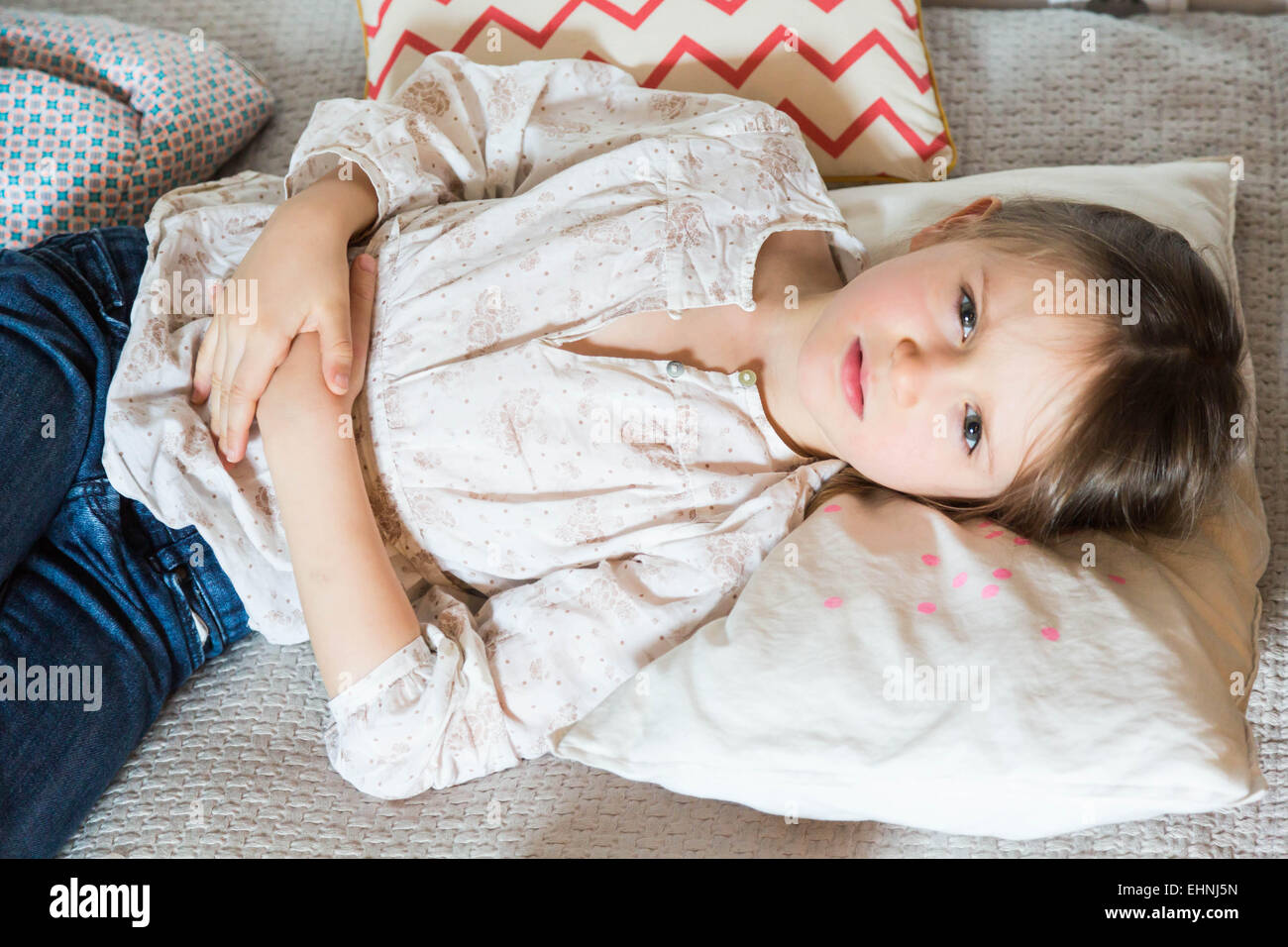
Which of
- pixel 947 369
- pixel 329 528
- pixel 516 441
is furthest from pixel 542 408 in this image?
pixel 947 369

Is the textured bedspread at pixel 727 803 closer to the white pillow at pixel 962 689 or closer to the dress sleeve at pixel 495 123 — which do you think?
the white pillow at pixel 962 689

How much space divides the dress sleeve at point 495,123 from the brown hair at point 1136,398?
37 cm

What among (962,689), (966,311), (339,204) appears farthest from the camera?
(339,204)

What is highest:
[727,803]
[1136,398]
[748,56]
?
[748,56]

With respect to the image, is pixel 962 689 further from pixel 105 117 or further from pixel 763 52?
pixel 105 117

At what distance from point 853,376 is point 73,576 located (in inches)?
30.6

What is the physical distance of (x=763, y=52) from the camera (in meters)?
1.19

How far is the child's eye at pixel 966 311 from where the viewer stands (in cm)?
87

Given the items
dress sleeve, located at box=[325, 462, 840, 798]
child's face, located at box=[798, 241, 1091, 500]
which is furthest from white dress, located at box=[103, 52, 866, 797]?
child's face, located at box=[798, 241, 1091, 500]

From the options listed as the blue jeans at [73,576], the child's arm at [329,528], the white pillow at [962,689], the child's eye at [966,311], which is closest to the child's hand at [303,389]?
the child's arm at [329,528]

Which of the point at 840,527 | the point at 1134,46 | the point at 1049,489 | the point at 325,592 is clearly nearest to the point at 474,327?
the point at 325,592

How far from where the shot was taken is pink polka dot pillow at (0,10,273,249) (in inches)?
44.1

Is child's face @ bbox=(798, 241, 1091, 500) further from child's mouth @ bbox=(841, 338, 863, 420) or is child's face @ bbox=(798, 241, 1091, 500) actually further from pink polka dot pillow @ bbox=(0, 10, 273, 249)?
pink polka dot pillow @ bbox=(0, 10, 273, 249)

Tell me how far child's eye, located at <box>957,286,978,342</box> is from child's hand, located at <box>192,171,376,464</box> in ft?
1.90
